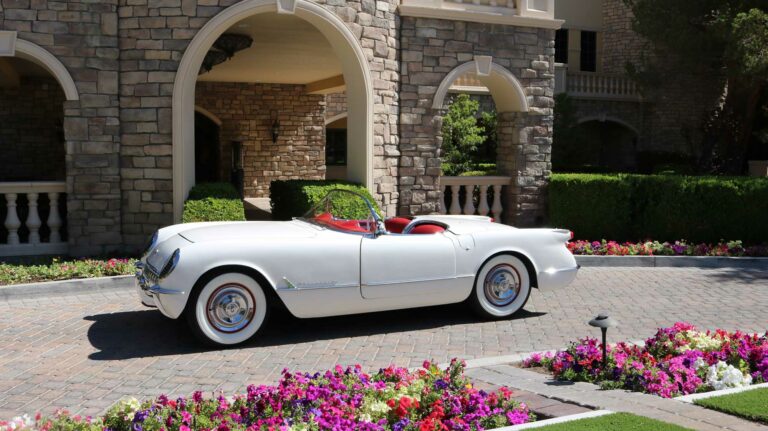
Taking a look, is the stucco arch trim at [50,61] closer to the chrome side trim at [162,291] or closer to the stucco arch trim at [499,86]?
the chrome side trim at [162,291]

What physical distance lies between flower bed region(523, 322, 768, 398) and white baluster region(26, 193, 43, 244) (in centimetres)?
805

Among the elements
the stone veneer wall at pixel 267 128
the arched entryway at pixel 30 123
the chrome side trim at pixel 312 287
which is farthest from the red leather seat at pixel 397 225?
the stone veneer wall at pixel 267 128

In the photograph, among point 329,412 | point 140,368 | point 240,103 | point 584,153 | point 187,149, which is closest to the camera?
point 329,412

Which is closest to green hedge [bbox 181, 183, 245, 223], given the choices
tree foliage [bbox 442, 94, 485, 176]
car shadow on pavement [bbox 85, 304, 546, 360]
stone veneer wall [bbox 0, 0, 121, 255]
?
stone veneer wall [bbox 0, 0, 121, 255]

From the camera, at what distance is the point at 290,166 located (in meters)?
21.3

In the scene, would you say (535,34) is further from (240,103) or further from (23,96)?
(23,96)

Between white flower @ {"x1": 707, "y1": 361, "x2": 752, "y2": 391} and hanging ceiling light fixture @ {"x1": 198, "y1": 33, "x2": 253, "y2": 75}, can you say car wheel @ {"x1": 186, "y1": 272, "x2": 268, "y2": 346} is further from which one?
hanging ceiling light fixture @ {"x1": 198, "y1": 33, "x2": 253, "y2": 75}

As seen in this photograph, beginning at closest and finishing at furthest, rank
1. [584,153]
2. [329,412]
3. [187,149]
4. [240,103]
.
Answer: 1. [329,412]
2. [187,149]
3. [240,103]
4. [584,153]

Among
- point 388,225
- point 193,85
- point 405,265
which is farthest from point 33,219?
point 405,265

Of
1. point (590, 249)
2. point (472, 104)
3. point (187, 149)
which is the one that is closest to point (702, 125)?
point (472, 104)

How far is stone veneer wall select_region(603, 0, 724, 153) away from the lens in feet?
87.2

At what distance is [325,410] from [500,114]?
10793 millimetres

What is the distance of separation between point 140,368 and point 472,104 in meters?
15.8

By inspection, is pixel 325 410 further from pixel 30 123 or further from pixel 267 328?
pixel 30 123
